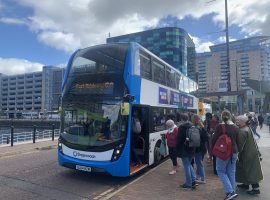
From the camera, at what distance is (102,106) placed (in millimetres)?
8656

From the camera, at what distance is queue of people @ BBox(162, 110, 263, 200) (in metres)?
6.30

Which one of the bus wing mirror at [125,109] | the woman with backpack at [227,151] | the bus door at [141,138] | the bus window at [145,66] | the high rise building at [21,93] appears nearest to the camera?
the woman with backpack at [227,151]

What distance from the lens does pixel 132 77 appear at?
884 cm

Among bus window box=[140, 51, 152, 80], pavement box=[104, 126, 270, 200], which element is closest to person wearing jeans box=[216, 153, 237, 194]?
pavement box=[104, 126, 270, 200]

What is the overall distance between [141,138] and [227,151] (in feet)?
13.6

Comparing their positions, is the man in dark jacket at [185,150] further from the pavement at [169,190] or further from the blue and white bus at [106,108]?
the blue and white bus at [106,108]

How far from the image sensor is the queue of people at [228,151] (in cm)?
630

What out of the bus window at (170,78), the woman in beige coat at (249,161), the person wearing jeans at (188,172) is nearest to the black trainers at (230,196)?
the woman in beige coat at (249,161)

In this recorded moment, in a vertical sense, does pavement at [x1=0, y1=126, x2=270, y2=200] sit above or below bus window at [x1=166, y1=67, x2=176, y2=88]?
below

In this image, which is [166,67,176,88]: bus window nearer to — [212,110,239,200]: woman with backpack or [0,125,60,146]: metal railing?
[212,110,239,200]: woman with backpack

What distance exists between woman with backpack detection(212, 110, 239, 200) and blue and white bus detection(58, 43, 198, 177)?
8.92 feet

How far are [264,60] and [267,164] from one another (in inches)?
2036

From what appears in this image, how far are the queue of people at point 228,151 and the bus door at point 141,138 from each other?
2.04 meters

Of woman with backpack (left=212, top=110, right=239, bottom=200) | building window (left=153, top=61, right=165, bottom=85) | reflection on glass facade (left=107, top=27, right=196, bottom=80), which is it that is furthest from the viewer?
reflection on glass facade (left=107, top=27, right=196, bottom=80)
